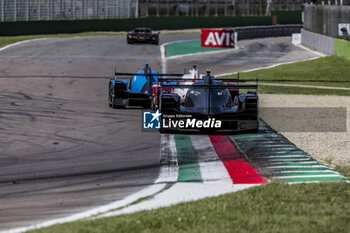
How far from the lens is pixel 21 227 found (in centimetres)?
950

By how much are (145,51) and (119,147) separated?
33267 mm

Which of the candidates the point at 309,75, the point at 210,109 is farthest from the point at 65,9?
the point at 210,109

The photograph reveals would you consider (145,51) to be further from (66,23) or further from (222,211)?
(222,211)

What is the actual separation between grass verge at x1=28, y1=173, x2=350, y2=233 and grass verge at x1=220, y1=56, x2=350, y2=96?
1644 centimetres

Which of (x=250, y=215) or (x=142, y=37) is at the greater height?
(x=142, y=37)

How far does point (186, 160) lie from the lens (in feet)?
46.3

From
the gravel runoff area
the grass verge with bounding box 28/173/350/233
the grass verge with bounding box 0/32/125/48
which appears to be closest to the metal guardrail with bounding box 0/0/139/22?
the grass verge with bounding box 0/32/125/48

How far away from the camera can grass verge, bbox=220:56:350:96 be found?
28.0 metres

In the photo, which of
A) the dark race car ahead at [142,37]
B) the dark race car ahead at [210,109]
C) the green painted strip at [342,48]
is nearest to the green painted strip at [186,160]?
the dark race car ahead at [210,109]

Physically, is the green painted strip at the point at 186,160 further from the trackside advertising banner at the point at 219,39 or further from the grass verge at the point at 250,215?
the trackside advertising banner at the point at 219,39

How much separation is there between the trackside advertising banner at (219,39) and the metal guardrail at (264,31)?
11.8 m

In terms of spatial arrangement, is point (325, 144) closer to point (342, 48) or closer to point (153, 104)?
point (153, 104)

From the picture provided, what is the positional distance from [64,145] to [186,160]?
2963 mm

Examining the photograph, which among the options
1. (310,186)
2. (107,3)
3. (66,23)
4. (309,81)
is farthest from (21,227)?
(107,3)
